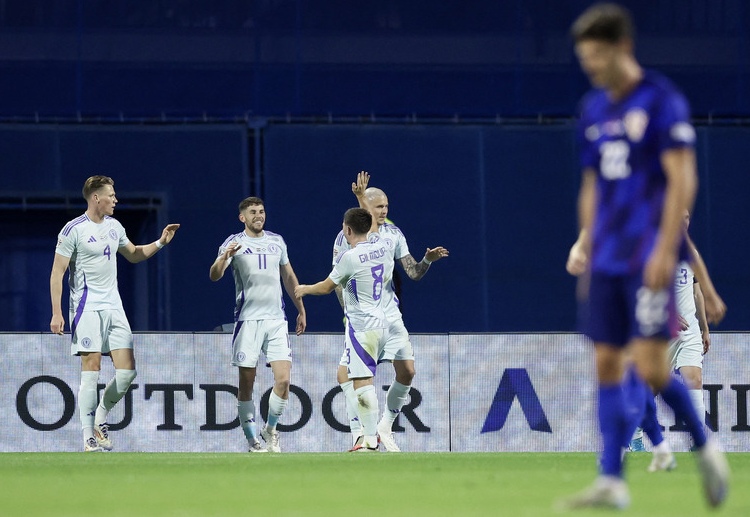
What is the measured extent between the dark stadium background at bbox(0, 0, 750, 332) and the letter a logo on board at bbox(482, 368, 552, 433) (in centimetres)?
606

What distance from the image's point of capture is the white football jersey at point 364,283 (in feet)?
38.9

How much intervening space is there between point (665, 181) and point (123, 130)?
49.6 feet

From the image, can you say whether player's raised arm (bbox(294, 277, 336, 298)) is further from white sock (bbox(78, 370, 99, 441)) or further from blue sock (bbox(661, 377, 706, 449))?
blue sock (bbox(661, 377, 706, 449))

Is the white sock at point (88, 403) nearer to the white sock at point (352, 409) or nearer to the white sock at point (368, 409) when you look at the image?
the white sock at point (352, 409)

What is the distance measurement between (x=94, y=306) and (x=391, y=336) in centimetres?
255

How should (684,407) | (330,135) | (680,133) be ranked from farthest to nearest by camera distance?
(330,135) < (684,407) < (680,133)

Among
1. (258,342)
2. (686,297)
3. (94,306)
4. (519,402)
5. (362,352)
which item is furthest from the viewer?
(519,402)

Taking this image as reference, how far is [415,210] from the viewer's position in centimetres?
2012

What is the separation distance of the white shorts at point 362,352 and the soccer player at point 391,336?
132 mm

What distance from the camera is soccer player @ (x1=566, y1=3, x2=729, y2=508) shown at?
545 cm

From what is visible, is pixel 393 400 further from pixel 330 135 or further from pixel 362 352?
pixel 330 135

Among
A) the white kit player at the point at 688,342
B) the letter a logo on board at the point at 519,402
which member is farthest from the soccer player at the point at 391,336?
the white kit player at the point at 688,342

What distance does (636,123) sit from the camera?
558 cm

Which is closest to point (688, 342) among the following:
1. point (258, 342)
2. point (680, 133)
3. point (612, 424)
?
point (258, 342)
